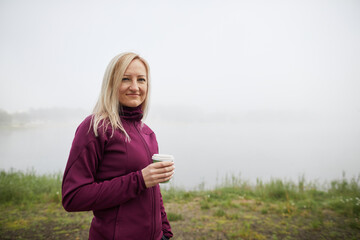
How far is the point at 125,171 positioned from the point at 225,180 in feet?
18.5

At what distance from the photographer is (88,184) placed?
4.11 feet

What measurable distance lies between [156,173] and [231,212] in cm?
371

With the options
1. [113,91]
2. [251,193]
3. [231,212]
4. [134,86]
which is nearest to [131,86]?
[134,86]

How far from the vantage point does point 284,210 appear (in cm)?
441

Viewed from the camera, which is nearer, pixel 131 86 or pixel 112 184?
pixel 112 184

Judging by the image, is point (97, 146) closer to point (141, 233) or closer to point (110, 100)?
point (110, 100)

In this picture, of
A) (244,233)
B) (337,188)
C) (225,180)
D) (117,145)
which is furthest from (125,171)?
(337,188)

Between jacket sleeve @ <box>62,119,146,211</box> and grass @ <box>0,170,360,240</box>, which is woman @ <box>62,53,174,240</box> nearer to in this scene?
jacket sleeve @ <box>62,119,146,211</box>

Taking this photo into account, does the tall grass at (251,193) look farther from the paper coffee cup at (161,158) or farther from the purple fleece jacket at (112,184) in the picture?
the paper coffee cup at (161,158)

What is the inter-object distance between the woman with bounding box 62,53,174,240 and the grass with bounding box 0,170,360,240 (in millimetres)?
2489

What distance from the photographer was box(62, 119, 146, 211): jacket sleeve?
122cm

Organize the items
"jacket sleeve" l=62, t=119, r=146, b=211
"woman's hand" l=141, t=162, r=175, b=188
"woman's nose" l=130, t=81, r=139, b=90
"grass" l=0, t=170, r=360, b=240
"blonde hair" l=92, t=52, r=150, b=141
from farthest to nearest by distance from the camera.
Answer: "grass" l=0, t=170, r=360, b=240 < "woman's nose" l=130, t=81, r=139, b=90 < "blonde hair" l=92, t=52, r=150, b=141 < "woman's hand" l=141, t=162, r=175, b=188 < "jacket sleeve" l=62, t=119, r=146, b=211

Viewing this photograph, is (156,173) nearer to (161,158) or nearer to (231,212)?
(161,158)

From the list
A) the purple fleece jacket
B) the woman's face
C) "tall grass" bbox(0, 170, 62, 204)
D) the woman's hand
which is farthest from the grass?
the woman's face
